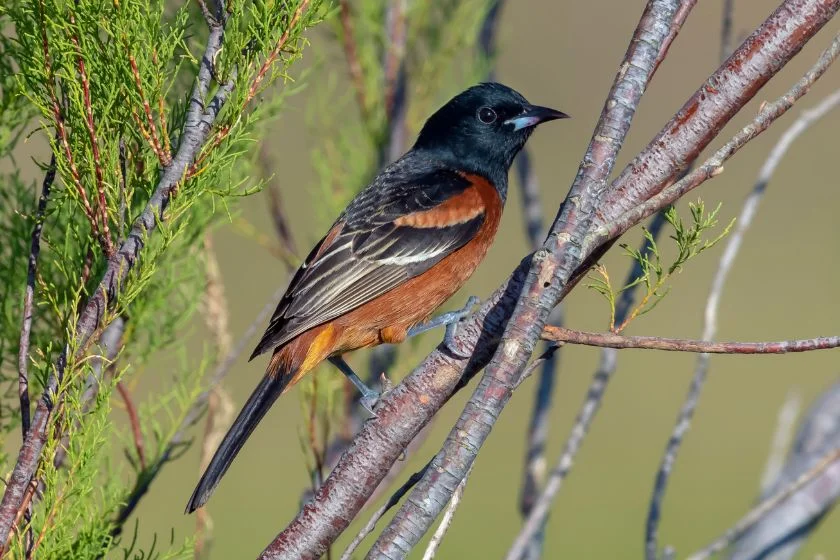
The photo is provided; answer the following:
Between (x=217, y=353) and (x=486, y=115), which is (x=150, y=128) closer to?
(x=217, y=353)

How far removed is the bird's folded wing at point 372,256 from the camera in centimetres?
381

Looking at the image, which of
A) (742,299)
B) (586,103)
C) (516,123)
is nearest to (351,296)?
(516,123)

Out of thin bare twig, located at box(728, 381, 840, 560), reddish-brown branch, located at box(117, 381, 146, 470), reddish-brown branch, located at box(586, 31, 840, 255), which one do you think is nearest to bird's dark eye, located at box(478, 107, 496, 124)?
thin bare twig, located at box(728, 381, 840, 560)

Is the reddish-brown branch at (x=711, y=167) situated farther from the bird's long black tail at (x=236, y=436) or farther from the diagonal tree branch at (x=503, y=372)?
the bird's long black tail at (x=236, y=436)

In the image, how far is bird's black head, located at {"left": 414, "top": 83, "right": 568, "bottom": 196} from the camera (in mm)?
4477

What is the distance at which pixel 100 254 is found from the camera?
2465mm

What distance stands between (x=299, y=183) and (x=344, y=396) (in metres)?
10.8

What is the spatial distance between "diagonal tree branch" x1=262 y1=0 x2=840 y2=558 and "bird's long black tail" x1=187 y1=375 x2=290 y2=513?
0.70 metres

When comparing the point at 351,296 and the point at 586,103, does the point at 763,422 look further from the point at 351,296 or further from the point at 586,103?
the point at 351,296

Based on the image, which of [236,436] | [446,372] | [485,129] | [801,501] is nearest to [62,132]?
[446,372]

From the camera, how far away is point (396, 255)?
13.2ft

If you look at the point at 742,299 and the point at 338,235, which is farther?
the point at 742,299

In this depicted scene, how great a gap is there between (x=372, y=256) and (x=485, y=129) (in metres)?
0.92

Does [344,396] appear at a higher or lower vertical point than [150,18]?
higher
